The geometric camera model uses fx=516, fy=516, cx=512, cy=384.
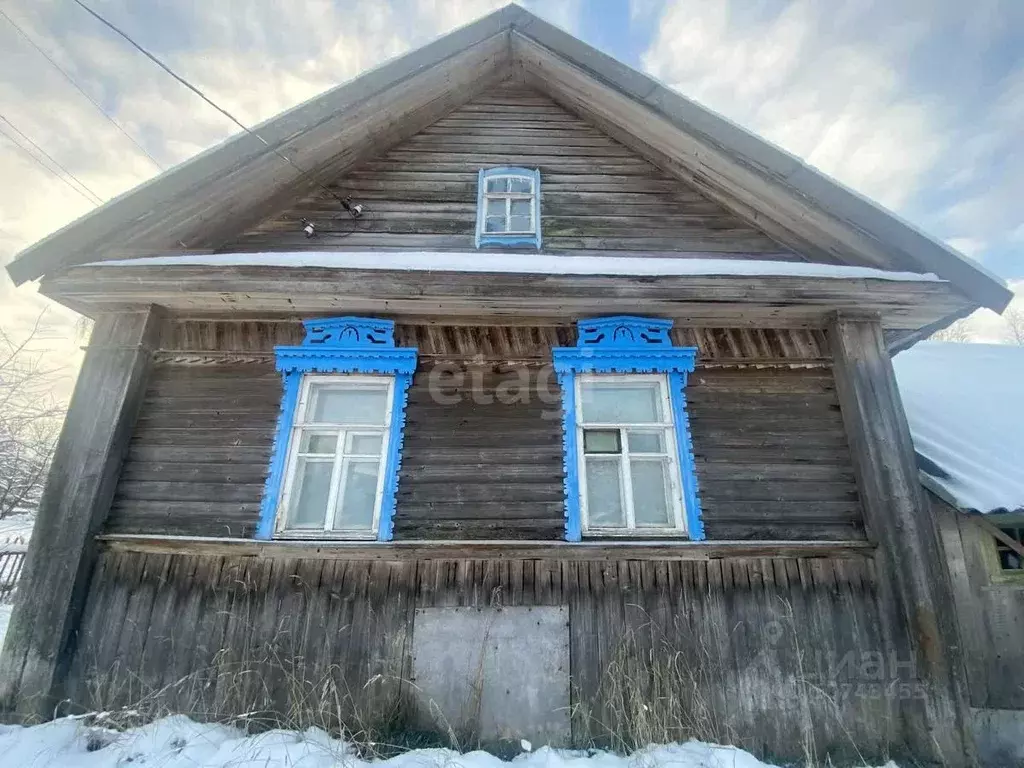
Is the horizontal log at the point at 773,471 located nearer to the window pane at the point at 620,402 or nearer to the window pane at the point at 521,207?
the window pane at the point at 620,402

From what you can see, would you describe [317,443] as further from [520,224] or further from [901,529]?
[901,529]

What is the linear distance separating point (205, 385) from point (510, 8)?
517 centimetres

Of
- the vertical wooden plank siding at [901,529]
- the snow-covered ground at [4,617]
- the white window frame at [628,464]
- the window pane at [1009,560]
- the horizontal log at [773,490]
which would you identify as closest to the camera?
the vertical wooden plank siding at [901,529]

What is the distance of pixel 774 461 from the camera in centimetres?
461

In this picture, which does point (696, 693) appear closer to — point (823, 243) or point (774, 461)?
point (774, 461)

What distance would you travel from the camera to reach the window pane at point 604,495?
443 centimetres

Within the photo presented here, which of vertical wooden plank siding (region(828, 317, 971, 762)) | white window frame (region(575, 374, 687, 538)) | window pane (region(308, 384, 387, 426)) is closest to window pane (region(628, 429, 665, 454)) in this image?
white window frame (region(575, 374, 687, 538))

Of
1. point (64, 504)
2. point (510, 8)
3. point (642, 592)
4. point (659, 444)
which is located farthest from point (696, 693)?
point (510, 8)

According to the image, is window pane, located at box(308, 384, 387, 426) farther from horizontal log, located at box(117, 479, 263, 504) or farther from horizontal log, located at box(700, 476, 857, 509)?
horizontal log, located at box(700, 476, 857, 509)

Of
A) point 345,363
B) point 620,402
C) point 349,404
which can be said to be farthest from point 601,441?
point 345,363

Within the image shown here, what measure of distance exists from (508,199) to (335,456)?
10.9 feet

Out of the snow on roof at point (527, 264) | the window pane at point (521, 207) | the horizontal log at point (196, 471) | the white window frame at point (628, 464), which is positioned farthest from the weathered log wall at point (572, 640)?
the window pane at point (521, 207)

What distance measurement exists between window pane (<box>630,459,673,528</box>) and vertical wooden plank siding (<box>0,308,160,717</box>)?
14.9 feet

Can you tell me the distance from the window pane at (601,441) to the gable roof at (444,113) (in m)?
2.85
